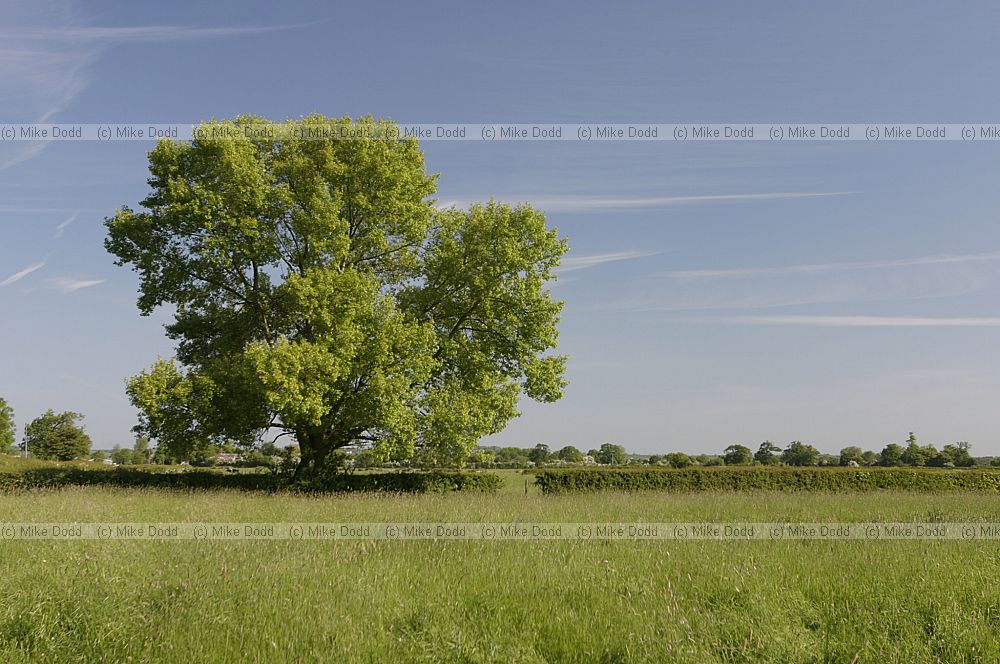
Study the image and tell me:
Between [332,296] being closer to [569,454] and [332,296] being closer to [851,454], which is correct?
[569,454]

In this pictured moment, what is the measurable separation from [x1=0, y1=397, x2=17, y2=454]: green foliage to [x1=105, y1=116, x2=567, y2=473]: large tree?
75.9 metres

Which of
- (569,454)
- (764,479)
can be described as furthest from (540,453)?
(764,479)

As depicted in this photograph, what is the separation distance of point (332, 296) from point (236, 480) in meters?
7.90

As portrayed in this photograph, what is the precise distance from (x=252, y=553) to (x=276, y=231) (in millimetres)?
16040

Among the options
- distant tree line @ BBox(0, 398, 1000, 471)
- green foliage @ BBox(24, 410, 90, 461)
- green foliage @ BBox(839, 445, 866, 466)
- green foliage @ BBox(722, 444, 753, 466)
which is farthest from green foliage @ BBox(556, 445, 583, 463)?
green foliage @ BBox(24, 410, 90, 461)

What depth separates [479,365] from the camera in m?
24.2

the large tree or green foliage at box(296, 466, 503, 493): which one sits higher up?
the large tree

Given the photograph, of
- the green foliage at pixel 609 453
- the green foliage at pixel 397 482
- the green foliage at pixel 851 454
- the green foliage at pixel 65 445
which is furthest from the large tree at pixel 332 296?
the green foliage at pixel 851 454

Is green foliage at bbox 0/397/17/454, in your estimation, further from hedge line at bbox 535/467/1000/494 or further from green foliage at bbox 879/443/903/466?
green foliage at bbox 879/443/903/466

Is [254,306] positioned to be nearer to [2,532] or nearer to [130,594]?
[2,532]

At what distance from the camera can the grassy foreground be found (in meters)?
6.06

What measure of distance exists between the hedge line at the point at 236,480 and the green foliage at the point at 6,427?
238 feet

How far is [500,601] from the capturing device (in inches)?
280

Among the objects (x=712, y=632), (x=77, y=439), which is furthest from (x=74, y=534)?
(x=77, y=439)
